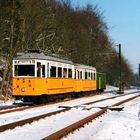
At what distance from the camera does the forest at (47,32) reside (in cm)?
3550

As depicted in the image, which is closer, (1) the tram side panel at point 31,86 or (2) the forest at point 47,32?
(1) the tram side panel at point 31,86

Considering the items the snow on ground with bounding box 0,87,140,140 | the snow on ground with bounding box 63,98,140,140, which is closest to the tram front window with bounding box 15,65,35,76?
the snow on ground with bounding box 0,87,140,140

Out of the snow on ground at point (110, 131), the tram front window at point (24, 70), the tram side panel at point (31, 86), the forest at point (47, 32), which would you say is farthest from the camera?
the forest at point (47, 32)

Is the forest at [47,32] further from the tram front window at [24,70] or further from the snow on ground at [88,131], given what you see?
the snow on ground at [88,131]

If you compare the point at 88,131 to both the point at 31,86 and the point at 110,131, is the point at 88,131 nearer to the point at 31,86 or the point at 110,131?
the point at 110,131

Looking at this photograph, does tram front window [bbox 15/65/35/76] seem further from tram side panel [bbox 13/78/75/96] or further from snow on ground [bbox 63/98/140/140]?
snow on ground [bbox 63/98/140/140]

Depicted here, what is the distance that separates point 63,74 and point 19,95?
5480mm

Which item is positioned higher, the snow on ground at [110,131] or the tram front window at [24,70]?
the tram front window at [24,70]

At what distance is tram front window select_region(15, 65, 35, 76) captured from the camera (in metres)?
27.8

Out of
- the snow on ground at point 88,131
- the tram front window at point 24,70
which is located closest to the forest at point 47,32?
the tram front window at point 24,70

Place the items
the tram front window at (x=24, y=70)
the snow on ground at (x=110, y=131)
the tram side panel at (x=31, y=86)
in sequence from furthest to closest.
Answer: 1. the tram front window at (x=24, y=70)
2. the tram side panel at (x=31, y=86)
3. the snow on ground at (x=110, y=131)

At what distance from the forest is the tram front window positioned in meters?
7.06

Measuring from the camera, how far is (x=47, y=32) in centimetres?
4478

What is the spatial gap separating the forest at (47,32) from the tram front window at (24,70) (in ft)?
23.2
